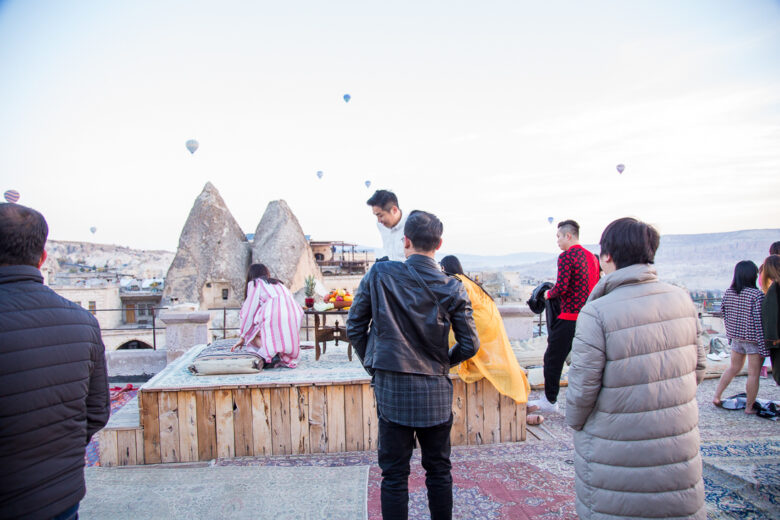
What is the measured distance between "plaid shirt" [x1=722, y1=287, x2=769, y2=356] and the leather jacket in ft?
12.8

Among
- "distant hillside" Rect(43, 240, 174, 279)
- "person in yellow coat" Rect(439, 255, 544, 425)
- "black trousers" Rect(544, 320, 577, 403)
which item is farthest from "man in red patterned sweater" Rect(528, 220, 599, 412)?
"distant hillside" Rect(43, 240, 174, 279)

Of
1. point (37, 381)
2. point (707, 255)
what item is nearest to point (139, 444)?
point (37, 381)

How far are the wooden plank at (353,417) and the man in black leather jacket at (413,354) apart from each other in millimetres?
1912

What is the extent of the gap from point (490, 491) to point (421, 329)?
5.99ft

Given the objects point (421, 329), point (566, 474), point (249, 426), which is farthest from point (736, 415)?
point (249, 426)

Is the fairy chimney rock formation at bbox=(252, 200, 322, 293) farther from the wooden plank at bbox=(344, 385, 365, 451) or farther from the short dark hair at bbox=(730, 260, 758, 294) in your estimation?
the short dark hair at bbox=(730, 260, 758, 294)

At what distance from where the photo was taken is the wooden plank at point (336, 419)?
439 centimetres

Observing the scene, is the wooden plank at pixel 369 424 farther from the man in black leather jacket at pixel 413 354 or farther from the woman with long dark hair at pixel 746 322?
the woman with long dark hair at pixel 746 322

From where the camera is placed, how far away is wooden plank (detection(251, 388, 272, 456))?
14.1 feet

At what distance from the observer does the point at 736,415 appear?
5094 mm

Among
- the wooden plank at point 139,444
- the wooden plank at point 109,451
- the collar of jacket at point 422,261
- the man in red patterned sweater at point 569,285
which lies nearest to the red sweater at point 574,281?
the man in red patterned sweater at point 569,285

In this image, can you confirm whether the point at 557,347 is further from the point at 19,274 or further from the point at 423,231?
the point at 19,274

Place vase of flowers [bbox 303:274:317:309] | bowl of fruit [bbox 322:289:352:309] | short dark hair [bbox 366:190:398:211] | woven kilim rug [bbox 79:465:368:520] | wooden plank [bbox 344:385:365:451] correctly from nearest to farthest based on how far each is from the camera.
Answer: woven kilim rug [bbox 79:465:368:520] < short dark hair [bbox 366:190:398:211] < wooden plank [bbox 344:385:365:451] < bowl of fruit [bbox 322:289:352:309] < vase of flowers [bbox 303:274:317:309]

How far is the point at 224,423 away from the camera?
4258mm
